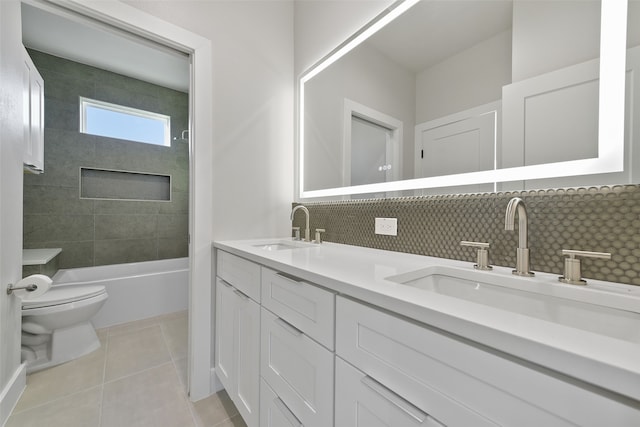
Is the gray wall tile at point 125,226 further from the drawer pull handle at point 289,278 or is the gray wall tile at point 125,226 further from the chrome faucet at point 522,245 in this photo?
the chrome faucet at point 522,245

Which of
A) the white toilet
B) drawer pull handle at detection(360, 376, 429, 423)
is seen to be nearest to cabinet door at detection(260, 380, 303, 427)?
drawer pull handle at detection(360, 376, 429, 423)

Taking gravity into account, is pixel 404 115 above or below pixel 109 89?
below

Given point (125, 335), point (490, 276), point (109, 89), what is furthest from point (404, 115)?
point (109, 89)

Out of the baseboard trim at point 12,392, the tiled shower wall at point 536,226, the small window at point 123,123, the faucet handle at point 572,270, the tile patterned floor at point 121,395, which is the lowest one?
the tile patterned floor at point 121,395

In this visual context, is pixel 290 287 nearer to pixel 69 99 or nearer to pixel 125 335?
pixel 125 335

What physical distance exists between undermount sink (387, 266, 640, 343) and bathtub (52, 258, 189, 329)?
262cm

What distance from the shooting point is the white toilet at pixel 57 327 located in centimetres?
166

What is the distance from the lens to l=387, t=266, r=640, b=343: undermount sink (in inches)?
21.5

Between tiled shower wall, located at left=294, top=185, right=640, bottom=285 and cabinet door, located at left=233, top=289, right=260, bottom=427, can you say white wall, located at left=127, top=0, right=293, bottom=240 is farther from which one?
tiled shower wall, located at left=294, top=185, right=640, bottom=285

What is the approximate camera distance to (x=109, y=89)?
9.37 ft

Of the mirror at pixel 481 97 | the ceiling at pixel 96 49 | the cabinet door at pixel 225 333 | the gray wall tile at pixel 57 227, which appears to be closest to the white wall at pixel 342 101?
the mirror at pixel 481 97

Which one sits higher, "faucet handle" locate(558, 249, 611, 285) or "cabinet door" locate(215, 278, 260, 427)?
"faucet handle" locate(558, 249, 611, 285)

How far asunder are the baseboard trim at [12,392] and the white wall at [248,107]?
1.24 metres

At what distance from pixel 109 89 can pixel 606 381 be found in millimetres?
4086
